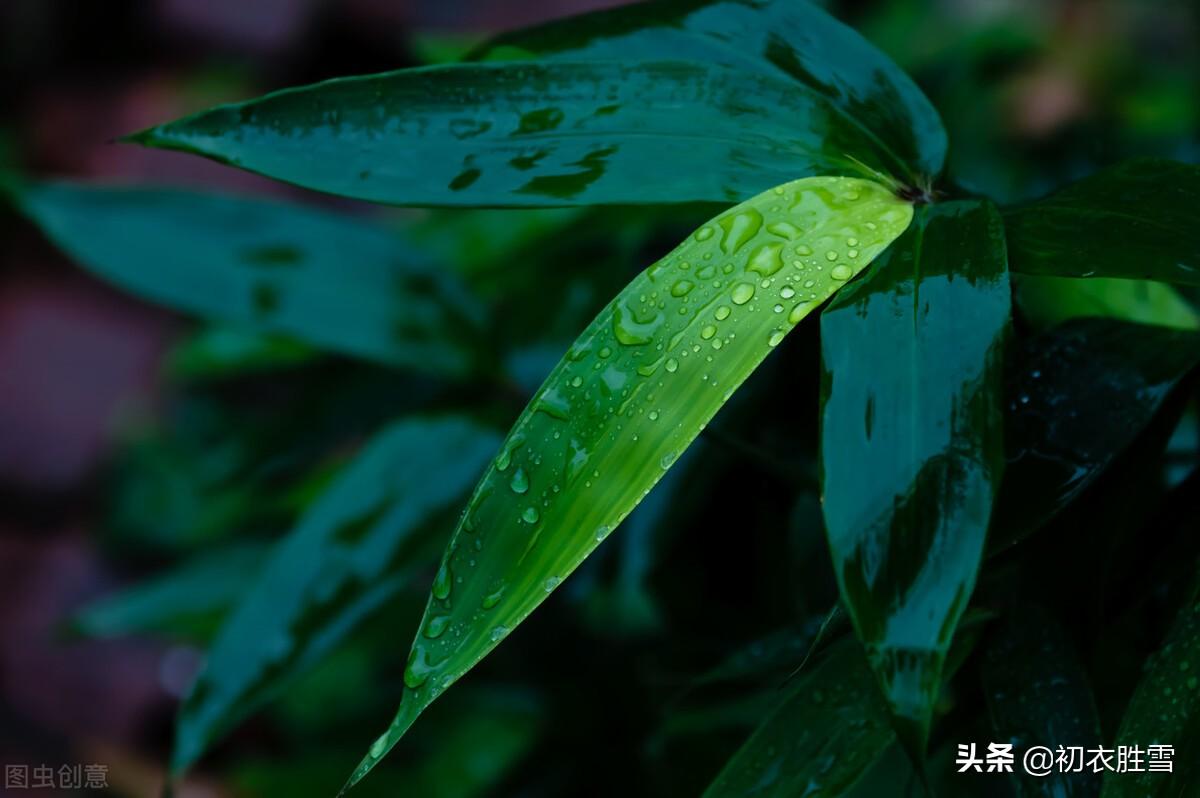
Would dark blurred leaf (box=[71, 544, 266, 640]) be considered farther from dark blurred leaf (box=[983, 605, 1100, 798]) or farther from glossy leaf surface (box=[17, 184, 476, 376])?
dark blurred leaf (box=[983, 605, 1100, 798])

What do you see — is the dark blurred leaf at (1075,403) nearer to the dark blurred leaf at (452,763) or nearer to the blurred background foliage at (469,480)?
the blurred background foliage at (469,480)

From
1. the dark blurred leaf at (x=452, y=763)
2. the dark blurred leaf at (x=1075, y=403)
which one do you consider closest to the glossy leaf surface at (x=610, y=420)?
the dark blurred leaf at (x=1075, y=403)

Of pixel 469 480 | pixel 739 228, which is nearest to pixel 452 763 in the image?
pixel 469 480

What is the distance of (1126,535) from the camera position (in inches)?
18.6

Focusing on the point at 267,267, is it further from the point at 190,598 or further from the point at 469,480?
the point at 190,598

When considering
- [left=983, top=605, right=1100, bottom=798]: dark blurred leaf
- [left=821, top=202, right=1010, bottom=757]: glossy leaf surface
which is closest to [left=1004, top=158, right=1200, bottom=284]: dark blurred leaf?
[left=821, top=202, right=1010, bottom=757]: glossy leaf surface

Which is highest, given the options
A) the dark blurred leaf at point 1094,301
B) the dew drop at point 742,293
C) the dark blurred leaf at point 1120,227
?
the dark blurred leaf at point 1120,227

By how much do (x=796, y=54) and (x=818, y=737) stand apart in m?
0.26

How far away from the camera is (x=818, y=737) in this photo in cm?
45

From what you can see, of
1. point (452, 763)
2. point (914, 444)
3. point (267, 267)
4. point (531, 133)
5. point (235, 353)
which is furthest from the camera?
point (452, 763)

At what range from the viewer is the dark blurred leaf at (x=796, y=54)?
448mm

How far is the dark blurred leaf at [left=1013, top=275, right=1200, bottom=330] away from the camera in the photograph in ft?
1.89

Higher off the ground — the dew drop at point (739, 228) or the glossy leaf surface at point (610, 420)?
the dew drop at point (739, 228)

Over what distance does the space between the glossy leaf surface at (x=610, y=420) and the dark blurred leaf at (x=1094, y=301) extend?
0.72ft
